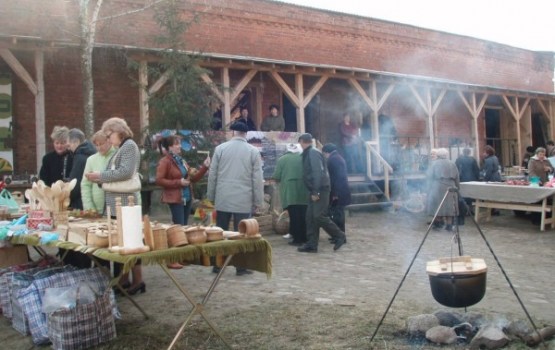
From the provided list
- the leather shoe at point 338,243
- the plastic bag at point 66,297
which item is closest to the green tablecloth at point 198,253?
the plastic bag at point 66,297

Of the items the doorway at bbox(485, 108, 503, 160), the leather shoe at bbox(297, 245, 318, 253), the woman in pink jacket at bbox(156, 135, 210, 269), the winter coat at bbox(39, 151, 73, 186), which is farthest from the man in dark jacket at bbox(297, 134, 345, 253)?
the doorway at bbox(485, 108, 503, 160)

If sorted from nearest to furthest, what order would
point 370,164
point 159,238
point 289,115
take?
point 159,238 < point 370,164 < point 289,115

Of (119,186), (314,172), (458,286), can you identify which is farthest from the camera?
(314,172)

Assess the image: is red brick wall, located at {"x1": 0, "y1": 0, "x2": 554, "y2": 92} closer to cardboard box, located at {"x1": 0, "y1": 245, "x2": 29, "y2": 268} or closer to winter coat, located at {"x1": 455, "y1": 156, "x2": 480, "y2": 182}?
winter coat, located at {"x1": 455, "y1": 156, "x2": 480, "y2": 182}

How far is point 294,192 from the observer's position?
806cm

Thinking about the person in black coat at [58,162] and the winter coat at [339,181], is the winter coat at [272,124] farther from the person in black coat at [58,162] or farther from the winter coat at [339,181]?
the person in black coat at [58,162]

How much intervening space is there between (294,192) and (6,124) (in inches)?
259

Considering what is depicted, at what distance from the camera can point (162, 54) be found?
10.5m

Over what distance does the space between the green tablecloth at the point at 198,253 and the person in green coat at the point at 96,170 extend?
973 mm

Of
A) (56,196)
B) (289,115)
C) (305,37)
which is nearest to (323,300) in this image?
(56,196)

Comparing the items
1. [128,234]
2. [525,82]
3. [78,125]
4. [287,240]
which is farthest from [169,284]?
[525,82]

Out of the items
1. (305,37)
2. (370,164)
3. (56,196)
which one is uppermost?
(305,37)

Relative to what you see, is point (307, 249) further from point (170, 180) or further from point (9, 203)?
point (9, 203)

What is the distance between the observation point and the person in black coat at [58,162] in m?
5.60
